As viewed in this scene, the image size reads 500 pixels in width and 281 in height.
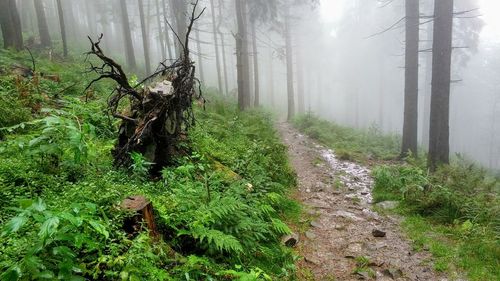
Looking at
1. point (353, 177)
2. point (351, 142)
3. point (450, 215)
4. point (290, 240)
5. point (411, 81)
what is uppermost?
point (411, 81)

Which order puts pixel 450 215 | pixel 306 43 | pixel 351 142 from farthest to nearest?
1. pixel 306 43
2. pixel 351 142
3. pixel 450 215

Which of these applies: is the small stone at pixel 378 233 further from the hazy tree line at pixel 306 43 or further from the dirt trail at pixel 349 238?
the hazy tree line at pixel 306 43

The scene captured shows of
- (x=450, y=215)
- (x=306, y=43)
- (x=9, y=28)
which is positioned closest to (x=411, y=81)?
(x=450, y=215)

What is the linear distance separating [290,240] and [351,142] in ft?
36.0

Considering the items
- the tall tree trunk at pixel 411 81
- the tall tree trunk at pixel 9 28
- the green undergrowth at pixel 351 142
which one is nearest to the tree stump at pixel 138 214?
the green undergrowth at pixel 351 142

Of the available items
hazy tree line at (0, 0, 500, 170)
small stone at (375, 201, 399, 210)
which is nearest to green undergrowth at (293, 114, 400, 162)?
hazy tree line at (0, 0, 500, 170)

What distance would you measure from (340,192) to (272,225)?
377cm

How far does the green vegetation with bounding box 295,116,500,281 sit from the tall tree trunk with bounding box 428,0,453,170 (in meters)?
1.78

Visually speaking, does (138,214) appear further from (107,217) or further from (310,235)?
(310,235)

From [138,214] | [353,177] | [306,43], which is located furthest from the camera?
[306,43]

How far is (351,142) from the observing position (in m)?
15.5

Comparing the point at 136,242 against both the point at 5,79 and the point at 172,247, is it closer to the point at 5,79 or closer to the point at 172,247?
the point at 172,247

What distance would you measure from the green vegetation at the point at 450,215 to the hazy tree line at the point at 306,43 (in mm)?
2619

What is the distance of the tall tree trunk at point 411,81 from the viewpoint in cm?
1322
